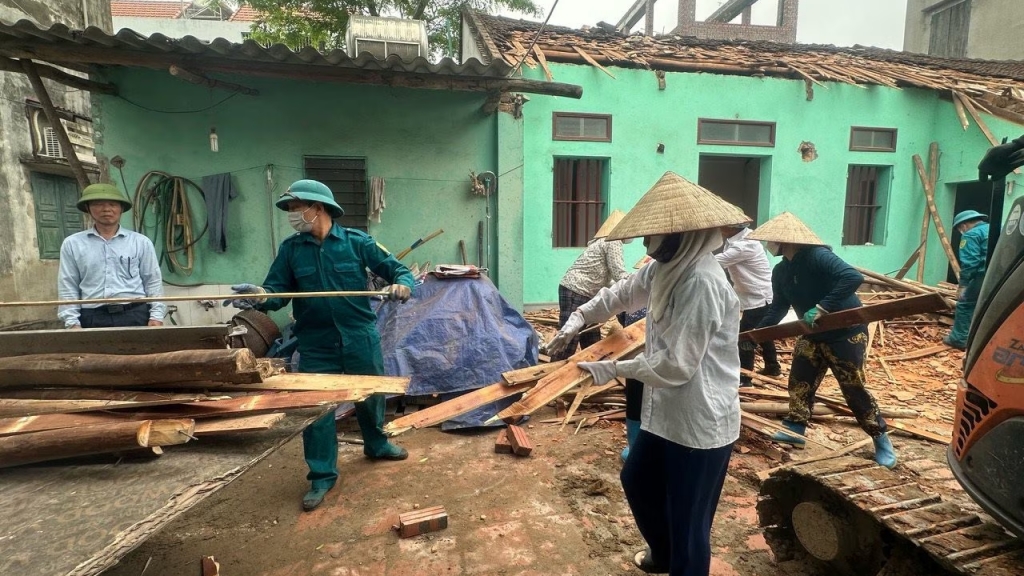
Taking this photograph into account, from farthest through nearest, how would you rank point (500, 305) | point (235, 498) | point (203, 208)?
point (203, 208) < point (500, 305) < point (235, 498)

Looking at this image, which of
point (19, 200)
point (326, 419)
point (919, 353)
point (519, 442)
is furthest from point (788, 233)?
point (19, 200)

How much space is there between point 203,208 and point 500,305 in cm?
385

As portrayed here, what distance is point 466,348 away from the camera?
4902 millimetres

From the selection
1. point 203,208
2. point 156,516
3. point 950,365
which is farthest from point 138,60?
point 950,365

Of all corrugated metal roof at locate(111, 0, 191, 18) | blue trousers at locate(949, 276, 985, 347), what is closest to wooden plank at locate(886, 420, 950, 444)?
blue trousers at locate(949, 276, 985, 347)

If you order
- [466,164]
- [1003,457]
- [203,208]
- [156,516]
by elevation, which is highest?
[466,164]

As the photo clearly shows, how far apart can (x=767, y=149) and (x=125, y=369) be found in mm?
10197

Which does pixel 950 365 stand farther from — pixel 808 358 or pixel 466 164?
pixel 466 164

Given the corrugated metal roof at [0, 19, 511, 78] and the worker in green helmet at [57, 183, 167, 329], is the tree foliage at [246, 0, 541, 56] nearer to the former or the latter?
the corrugated metal roof at [0, 19, 511, 78]

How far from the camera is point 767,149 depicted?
369 inches

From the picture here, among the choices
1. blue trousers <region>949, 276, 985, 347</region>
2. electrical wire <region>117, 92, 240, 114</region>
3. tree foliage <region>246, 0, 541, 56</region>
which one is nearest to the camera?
blue trousers <region>949, 276, 985, 347</region>

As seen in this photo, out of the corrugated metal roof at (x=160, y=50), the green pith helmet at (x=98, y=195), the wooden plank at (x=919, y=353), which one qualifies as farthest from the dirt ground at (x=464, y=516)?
the corrugated metal roof at (x=160, y=50)

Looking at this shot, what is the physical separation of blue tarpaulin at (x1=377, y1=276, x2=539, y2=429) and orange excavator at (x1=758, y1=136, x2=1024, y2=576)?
8.71 ft

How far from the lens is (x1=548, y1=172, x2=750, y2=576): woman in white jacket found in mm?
1942
